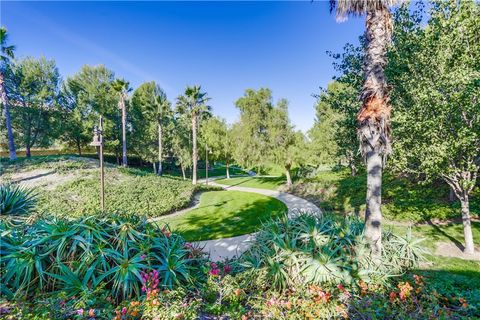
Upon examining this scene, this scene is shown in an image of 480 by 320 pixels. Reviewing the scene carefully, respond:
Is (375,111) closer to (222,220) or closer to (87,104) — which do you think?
(222,220)

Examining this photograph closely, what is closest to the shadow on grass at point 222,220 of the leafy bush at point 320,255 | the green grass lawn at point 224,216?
the green grass lawn at point 224,216

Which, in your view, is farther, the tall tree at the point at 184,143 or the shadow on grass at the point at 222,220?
the tall tree at the point at 184,143

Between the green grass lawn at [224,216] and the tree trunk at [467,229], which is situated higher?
the tree trunk at [467,229]

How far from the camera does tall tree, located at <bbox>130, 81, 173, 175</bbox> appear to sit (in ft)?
95.4

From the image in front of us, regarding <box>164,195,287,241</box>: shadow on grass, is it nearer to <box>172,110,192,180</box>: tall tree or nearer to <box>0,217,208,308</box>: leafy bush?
<box>0,217,208,308</box>: leafy bush

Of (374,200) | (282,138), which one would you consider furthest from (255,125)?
(374,200)

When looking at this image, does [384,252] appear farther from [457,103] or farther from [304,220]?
[457,103]

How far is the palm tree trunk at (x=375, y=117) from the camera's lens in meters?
4.90

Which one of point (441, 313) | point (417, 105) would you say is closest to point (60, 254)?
point (441, 313)

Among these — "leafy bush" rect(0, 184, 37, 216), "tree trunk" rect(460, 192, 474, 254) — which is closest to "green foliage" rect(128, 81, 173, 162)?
"leafy bush" rect(0, 184, 37, 216)

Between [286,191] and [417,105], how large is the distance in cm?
1413

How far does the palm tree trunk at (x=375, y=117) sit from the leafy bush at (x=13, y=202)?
818 cm

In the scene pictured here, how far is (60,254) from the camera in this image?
357 centimetres

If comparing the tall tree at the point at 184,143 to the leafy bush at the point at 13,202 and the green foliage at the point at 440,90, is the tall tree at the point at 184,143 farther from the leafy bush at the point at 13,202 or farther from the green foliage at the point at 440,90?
the green foliage at the point at 440,90
